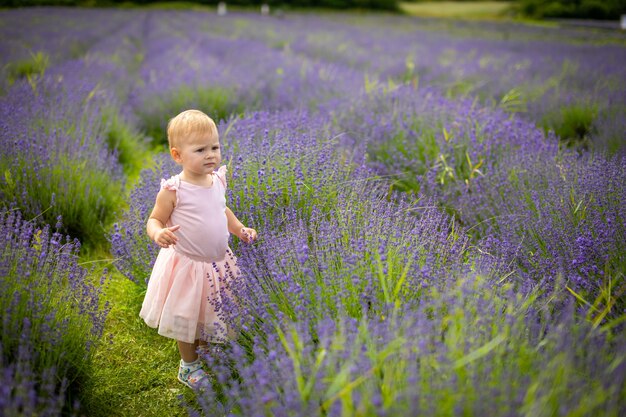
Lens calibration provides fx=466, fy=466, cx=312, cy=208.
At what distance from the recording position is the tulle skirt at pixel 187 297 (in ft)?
6.12

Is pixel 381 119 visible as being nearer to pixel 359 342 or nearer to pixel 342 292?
pixel 342 292

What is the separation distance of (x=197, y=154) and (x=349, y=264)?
2.41 ft

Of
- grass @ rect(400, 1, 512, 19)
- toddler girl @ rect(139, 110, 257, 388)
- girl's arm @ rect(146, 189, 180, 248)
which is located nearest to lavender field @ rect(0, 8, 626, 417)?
toddler girl @ rect(139, 110, 257, 388)

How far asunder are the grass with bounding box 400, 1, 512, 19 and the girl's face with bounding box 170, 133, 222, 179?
37.3 m

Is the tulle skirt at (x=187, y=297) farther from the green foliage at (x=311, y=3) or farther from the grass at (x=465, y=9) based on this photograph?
the grass at (x=465, y=9)

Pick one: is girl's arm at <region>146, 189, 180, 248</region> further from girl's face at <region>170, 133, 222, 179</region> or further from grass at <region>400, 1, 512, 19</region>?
grass at <region>400, 1, 512, 19</region>

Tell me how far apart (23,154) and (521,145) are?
3.23 m

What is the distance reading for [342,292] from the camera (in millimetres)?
1586

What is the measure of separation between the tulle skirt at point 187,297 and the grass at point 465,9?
37.4 m

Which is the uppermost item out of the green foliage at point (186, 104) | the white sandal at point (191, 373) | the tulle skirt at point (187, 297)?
the green foliage at point (186, 104)

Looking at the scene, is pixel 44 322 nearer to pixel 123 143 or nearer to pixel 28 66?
pixel 123 143

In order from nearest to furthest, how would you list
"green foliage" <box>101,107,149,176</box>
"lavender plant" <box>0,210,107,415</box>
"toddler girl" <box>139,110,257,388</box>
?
1. "lavender plant" <box>0,210,107,415</box>
2. "toddler girl" <box>139,110,257,388</box>
3. "green foliage" <box>101,107,149,176</box>

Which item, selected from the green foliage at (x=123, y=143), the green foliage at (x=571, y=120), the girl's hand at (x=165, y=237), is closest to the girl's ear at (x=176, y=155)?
the girl's hand at (x=165, y=237)

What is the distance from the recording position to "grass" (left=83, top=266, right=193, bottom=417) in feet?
5.95
